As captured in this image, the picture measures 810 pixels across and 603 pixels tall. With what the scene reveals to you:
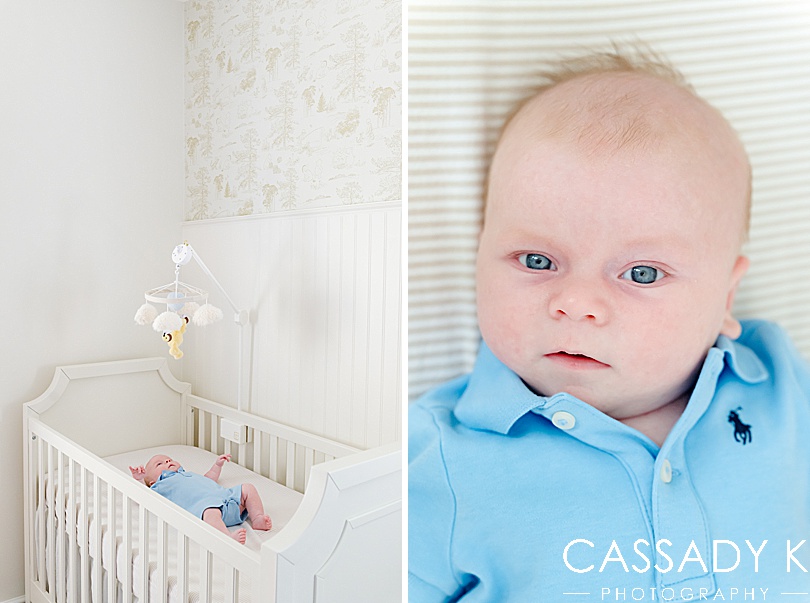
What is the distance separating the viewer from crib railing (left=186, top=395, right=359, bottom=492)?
6.01 ft

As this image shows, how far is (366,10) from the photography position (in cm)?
171

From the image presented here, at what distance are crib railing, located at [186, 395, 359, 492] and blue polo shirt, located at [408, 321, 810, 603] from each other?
1.38 meters

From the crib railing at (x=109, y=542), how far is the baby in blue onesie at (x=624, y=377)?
0.87 m

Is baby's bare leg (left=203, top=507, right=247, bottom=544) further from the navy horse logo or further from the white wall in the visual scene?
the navy horse logo

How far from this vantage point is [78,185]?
2.11 meters

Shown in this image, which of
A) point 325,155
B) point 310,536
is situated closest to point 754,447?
point 310,536

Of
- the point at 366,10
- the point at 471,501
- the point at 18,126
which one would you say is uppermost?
the point at 366,10

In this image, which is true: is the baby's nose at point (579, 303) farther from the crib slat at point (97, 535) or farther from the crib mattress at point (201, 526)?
the crib slat at point (97, 535)

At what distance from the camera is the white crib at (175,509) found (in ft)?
3.51

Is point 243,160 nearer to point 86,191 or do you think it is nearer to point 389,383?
point 86,191

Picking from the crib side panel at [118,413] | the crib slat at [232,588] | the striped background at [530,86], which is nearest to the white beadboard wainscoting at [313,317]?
the crib side panel at [118,413]

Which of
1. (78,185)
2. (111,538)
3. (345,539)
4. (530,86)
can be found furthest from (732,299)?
(78,185)

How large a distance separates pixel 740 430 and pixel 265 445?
74.0 inches

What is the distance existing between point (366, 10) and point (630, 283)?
64.7 inches
